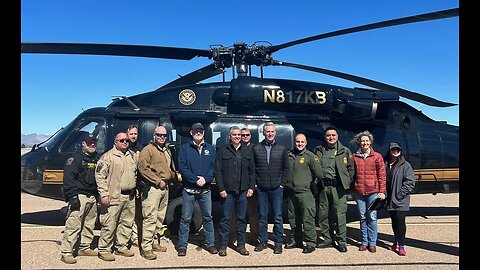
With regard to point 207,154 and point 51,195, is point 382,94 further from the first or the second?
point 51,195

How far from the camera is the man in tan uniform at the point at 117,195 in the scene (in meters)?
5.27

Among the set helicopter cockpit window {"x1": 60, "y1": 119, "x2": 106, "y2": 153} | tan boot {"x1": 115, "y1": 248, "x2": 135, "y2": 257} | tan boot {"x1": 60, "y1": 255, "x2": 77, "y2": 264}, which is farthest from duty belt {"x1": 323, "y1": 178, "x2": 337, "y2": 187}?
helicopter cockpit window {"x1": 60, "y1": 119, "x2": 106, "y2": 153}

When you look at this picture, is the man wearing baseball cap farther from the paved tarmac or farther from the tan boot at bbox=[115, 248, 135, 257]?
the tan boot at bbox=[115, 248, 135, 257]

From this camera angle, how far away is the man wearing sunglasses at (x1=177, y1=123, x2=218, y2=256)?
5.62 metres

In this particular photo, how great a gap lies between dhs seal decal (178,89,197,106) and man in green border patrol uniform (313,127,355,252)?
9.34 feet

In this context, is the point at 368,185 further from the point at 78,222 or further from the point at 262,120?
the point at 78,222

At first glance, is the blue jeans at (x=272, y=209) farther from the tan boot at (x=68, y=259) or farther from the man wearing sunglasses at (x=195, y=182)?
the tan boot at (x=68, y=259)

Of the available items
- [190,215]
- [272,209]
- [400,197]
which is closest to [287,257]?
[272,209]

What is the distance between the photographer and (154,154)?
5.64 m

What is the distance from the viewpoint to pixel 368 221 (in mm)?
5863

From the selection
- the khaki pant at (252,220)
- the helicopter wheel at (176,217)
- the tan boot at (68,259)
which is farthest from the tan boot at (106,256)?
the khaki pant at (252,220)

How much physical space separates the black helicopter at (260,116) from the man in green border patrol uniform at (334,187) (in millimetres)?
1579
